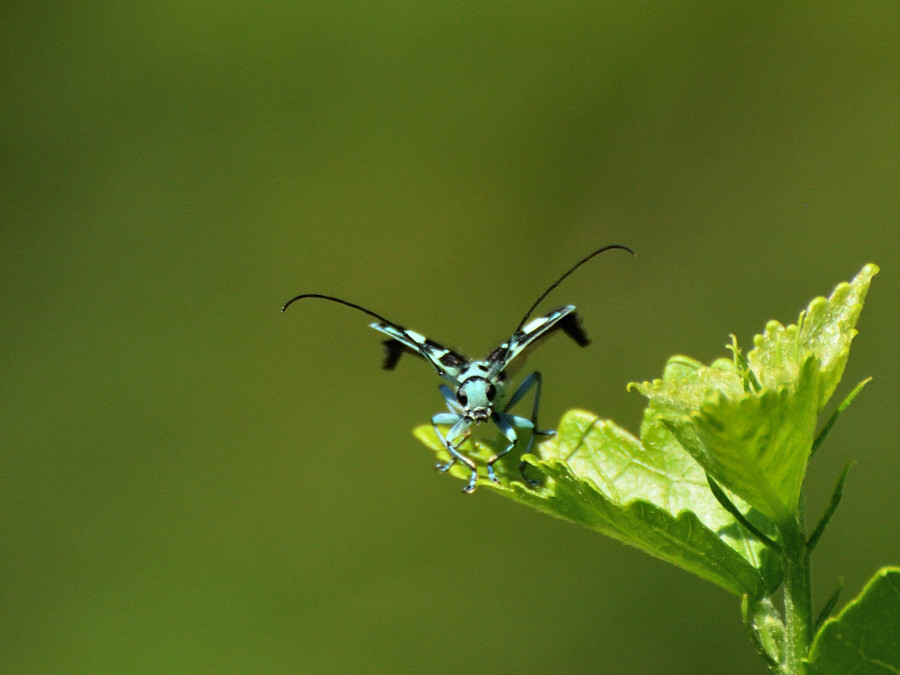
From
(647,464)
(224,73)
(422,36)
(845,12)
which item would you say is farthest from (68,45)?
(647,464)

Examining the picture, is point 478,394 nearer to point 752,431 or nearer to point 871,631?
point 752,431

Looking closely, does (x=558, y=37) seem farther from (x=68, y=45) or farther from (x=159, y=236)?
(x=68, y=45)

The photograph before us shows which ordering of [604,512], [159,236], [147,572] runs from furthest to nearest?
[159,236], [147,572], [604,512]

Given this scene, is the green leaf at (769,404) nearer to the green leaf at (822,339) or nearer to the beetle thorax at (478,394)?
the green leaf at (822,339)

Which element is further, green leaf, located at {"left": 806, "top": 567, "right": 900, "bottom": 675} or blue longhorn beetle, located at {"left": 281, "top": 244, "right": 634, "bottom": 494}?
blue longhorn beetle, located at {"left": 281, "top": 244, "right": 634, "bottom": 494}

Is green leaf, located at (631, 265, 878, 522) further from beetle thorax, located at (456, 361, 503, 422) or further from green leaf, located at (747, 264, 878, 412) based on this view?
beetle thorax, located at (456, 361, 503, 422)

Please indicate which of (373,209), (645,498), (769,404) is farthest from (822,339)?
(373,209)

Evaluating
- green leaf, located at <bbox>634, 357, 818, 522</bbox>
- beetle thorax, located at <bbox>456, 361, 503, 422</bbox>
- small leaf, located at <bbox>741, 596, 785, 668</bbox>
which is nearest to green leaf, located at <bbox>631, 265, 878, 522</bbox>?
green leaf, located at <bbox>634, 357, 818, 522</bbox>

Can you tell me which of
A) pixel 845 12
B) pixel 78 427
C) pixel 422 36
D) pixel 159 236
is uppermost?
pixel 845 12
